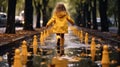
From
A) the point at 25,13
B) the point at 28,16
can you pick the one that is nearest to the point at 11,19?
the point at 25,13

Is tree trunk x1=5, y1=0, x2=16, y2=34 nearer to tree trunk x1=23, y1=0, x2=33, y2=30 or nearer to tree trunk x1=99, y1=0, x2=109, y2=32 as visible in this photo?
tree trunk x1=23, y1=0, x2=33, y2=30

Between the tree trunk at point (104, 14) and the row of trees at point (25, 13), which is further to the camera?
the tree trunk at point (104, 14)

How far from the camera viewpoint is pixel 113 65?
40.0ft

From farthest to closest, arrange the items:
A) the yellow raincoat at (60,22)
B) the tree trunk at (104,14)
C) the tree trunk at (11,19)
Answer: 1. the tree trunk at (104,14)
2. the tree trunk at (11,19)
3. the yellow raincoat at (60,22)

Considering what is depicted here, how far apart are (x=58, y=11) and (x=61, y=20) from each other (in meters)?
0.63

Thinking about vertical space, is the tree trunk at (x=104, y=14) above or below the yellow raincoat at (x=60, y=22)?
below

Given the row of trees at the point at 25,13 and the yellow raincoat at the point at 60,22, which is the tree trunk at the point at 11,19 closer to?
the row of trees at the point at 25,13

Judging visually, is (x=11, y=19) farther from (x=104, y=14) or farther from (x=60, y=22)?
(x=60, y=22)

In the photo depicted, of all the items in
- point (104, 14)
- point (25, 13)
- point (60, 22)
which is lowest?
point (104, 14)

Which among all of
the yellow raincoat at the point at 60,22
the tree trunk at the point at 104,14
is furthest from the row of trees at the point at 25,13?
the yellow raincoat at the point at 60,22

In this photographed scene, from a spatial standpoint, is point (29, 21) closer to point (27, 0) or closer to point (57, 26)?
point (27, 0)

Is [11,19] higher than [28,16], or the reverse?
[11,19]

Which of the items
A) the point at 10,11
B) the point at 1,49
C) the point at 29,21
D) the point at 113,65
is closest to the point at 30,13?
the point at 29,21

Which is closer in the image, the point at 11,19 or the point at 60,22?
the point at 60,22
